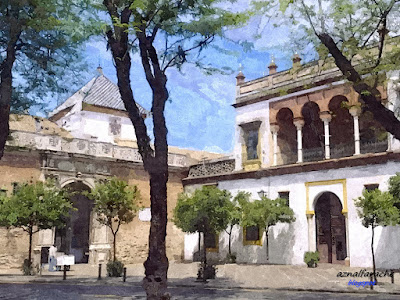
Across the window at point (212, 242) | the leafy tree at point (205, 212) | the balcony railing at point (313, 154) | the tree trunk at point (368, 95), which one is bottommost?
the window at point (212, 242)

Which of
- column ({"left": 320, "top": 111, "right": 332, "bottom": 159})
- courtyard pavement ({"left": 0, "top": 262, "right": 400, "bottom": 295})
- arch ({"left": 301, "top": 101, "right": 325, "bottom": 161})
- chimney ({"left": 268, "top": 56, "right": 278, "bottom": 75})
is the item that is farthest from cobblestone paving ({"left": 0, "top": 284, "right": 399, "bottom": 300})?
chimney ({"left": 268, "top": 56, "right": 278, "bottom": 75})

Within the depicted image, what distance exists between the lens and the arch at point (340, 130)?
2474cm

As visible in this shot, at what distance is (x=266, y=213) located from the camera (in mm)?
23656

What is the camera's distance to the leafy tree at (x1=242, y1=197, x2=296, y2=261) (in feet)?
77.5

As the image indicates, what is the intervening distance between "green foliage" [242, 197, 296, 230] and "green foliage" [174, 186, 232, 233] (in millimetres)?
1457

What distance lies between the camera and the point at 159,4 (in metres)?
12.0

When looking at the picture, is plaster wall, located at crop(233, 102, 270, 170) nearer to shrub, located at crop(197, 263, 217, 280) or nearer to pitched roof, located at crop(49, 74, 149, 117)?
shrub, located at crop(197, 263, 217, 280)

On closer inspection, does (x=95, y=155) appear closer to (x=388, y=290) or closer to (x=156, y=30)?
(x=156, y=30)

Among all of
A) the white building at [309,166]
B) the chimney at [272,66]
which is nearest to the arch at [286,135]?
the white building at [309,166]

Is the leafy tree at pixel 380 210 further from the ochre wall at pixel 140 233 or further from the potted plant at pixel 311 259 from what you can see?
the ochre wall at pixel 140 233

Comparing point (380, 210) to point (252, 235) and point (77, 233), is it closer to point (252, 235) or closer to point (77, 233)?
point (252, 235)

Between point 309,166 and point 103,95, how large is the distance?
60.1ft

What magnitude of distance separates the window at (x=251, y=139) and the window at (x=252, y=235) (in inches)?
165

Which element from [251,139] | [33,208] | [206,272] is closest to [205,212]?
[206,272]
